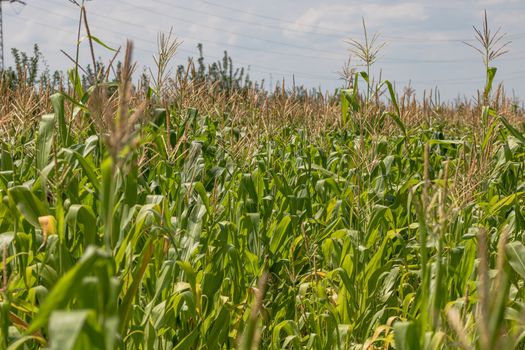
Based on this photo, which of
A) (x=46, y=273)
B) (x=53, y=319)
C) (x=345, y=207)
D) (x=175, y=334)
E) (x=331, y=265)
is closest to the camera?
(x=53, y=319)

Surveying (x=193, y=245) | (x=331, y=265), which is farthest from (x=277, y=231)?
(x=193, y=245)

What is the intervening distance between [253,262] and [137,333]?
43.1 inches

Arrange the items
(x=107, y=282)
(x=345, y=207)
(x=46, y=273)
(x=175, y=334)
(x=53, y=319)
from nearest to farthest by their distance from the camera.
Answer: (x=53, y=319), (x=107, y=282), (x=46, y=273), (x=175, y=334), (x=345, y=207)

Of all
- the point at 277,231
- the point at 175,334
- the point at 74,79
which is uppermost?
the point at 74,79

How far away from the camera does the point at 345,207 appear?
4.25m

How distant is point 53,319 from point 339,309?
2.26 metres

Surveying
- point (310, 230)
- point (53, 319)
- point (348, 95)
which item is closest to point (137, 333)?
A: point (53, 319)

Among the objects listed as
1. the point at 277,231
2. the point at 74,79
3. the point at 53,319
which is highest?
the point at 74,79

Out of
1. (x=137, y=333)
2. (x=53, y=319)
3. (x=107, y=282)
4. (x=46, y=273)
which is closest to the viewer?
(x=53, y=319)

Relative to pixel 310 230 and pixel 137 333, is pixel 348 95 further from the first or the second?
pixel 137 333

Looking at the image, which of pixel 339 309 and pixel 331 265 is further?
pixel 331 265

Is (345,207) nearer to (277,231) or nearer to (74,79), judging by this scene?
(277,231)

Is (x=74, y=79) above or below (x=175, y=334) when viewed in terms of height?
above

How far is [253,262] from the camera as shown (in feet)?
11.2
